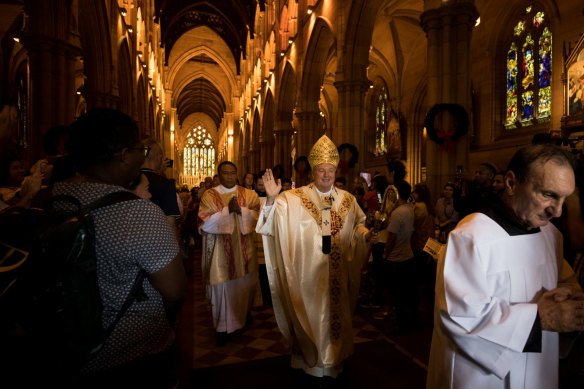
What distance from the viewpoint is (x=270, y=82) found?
21828 millimetres

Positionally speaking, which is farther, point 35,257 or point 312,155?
point 312,155

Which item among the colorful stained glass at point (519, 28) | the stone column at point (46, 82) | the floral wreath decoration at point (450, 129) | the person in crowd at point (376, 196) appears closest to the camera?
the person in crowd at point (376, 196)

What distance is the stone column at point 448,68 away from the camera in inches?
285

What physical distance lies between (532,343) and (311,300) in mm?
2065

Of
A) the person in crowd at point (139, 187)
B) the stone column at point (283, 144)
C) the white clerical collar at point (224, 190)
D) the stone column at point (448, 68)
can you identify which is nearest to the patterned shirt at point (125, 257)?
the person in crowd at point (139, 187)

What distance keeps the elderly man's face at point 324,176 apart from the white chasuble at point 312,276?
9cm

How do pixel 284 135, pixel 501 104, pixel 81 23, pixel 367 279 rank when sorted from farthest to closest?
pixel 284 135, pixel 501 104, pixel 81 23, pixel 367 279

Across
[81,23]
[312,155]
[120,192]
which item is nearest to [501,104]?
[312,155]

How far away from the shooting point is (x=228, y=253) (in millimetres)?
4793

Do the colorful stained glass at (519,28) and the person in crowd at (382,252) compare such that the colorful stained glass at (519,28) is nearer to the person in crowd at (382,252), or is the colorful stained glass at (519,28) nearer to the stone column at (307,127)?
the stone column at (307,127)

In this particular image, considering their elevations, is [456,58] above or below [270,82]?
below

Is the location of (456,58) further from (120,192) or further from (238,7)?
(238,7)

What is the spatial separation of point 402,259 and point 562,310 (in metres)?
3.38

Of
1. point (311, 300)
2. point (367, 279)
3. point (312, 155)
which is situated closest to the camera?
point (311, 300)
